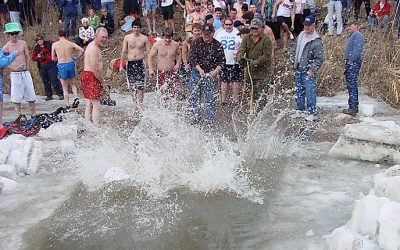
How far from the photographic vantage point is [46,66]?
12039 millimetres

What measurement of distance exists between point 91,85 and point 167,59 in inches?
71.1

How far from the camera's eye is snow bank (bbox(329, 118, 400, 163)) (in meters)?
6.87

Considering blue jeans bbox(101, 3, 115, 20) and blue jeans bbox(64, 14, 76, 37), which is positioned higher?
blue jeans bbox(101, 3, 115, 20)

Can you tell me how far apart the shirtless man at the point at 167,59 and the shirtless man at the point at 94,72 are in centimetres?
139

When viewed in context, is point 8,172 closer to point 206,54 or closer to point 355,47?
point 206,54

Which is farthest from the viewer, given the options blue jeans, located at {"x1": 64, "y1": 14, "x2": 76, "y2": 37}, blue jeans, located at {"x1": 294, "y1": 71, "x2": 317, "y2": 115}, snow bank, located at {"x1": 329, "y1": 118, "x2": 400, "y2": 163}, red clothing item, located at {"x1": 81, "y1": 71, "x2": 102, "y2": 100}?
blue jeans, located at {"x1": 64, "y1": 14, "x2": 76, "y2": 37}

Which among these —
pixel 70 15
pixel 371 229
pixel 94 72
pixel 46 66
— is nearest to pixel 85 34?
pixel 70 15

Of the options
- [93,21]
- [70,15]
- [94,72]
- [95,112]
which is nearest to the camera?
[94,72]

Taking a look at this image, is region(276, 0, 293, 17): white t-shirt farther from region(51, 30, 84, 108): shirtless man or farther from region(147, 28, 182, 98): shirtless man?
region(51, 30, 84, 108): shirtless man

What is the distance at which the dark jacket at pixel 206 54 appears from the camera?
29.3ft

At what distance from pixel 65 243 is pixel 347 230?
2489 millimetres

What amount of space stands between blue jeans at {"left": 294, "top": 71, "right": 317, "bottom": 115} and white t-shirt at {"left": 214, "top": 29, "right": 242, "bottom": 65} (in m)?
1.51

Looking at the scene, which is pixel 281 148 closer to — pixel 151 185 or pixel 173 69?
pixel 151 185

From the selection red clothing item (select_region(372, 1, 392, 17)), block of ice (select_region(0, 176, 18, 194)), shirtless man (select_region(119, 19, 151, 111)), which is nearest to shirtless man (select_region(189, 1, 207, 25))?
shirtless man (select_region(119, 19, 151, 111))
